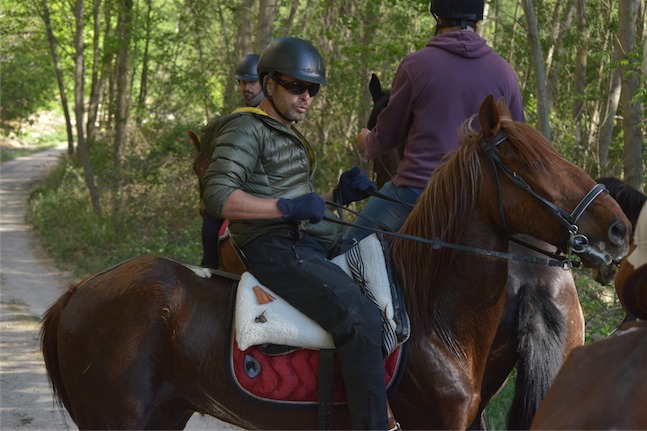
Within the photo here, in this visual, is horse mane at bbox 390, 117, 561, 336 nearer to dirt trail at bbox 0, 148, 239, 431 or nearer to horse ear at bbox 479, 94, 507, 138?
horse ear at bbox 479, 94, 507, 138

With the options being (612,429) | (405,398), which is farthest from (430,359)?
(612,429)

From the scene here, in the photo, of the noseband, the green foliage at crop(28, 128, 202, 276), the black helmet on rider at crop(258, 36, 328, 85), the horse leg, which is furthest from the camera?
the green foliage at crop(28, 128, 202, 276)

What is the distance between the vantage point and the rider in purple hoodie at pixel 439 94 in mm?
4461

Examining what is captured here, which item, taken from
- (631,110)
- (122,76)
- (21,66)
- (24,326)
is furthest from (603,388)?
(21,66)

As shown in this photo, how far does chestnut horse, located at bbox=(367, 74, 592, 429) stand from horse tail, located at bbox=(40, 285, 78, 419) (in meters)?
2.10

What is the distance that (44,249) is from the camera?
50.6ft

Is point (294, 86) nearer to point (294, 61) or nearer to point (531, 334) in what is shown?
point (294, 61)

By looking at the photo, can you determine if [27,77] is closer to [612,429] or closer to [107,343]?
[107,343]

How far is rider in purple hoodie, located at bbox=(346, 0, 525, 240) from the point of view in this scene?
4.46 meters

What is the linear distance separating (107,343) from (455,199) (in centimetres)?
175

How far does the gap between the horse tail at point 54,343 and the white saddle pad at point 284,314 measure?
92 cm

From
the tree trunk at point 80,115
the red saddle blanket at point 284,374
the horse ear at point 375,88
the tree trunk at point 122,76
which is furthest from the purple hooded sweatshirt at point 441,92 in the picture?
the tree trunk at point 122,76

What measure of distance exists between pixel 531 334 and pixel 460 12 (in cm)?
179

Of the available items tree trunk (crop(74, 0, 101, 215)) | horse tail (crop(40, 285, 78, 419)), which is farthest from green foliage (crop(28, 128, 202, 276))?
horse tail (crop(40, 285, 78, 419))
